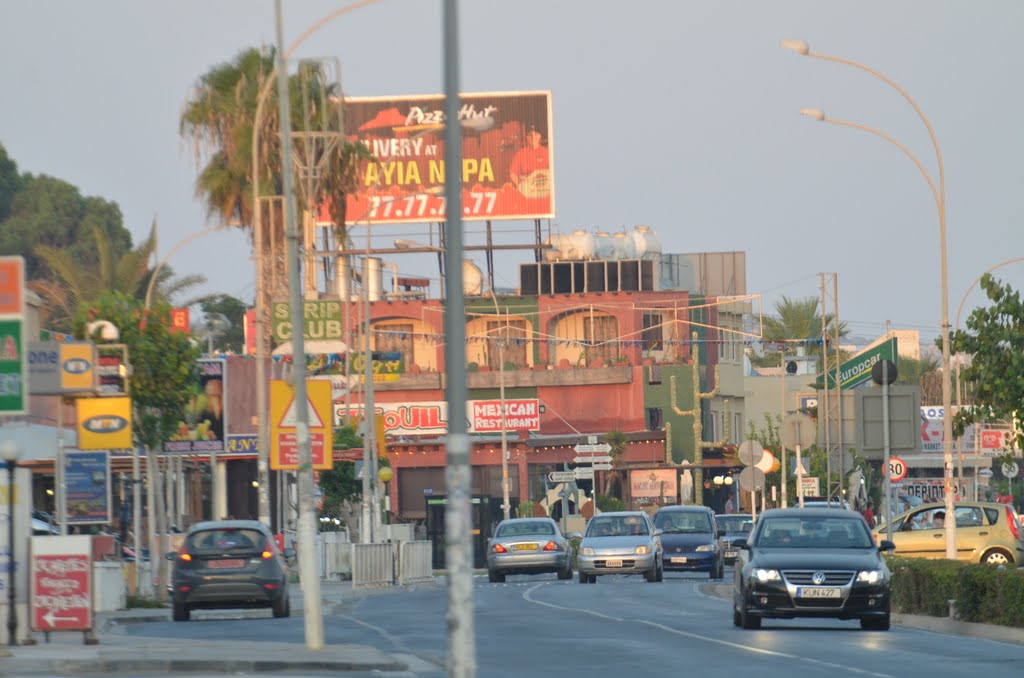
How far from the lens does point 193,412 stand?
49188 millimetres

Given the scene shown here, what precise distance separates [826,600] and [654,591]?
546 inches

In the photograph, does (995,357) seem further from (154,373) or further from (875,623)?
(154,373)

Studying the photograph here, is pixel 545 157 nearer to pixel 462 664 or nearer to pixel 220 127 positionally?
pixel 220 127

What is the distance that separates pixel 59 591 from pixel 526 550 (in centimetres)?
2482

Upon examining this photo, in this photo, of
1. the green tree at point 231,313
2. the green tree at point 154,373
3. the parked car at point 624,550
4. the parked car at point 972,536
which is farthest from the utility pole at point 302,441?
the green tree at point 231,313

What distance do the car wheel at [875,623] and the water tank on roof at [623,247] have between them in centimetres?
6586

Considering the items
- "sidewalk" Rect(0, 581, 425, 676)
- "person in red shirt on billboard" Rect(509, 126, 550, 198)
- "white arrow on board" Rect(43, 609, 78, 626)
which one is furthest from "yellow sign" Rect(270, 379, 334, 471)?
"person in red shirt on billboard" Rect(509, 126, 550, 198)

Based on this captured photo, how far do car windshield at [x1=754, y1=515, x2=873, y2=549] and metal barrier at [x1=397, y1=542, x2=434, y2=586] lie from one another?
2144 cm

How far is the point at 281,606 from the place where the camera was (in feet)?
96.9

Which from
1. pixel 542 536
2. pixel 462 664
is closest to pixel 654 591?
pixel 542 536

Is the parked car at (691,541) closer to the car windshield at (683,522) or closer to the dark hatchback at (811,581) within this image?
the car windshield at (683,522)

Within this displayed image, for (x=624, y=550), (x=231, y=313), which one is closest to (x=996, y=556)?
(x=624, y=550)

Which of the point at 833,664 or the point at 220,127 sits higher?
the point at 220,127

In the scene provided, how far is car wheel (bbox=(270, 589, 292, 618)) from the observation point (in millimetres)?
29328
